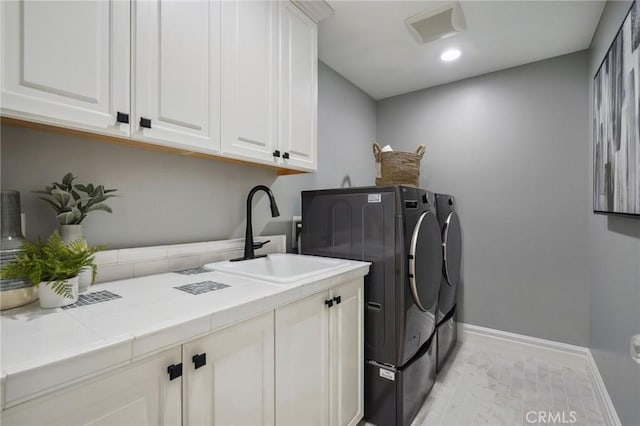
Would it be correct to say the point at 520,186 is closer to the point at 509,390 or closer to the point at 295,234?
the point at 509,390

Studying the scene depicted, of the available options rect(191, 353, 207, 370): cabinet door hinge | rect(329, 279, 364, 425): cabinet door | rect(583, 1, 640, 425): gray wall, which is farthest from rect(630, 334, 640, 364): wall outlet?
rect(191, 353, 207, 370): cabinet door hinge

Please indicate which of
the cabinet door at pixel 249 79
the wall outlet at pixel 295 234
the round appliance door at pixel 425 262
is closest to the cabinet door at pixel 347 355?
the round appliance door at pixel 425 262

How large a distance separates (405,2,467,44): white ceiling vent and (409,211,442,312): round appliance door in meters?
1.31

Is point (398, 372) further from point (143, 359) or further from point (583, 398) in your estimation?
point (583, 398)

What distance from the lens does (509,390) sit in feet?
6.72

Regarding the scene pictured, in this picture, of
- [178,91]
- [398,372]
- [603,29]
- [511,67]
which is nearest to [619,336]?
[398,372]

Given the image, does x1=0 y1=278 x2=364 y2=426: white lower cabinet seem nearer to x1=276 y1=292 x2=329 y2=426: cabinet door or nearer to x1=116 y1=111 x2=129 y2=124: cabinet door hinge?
x1=276 y1=292 x2=329 y2=426: cabinet door

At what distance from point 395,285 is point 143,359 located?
1217 mm

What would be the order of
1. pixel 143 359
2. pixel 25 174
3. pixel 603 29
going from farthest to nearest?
pixel 603 29
pixel 25 174
pixel 143 359

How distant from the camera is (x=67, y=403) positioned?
0.60m

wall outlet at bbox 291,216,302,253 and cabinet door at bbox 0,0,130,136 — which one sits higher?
cabinet door at bbox 0,0,130,136

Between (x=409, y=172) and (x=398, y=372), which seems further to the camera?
(x=409, y=172)
